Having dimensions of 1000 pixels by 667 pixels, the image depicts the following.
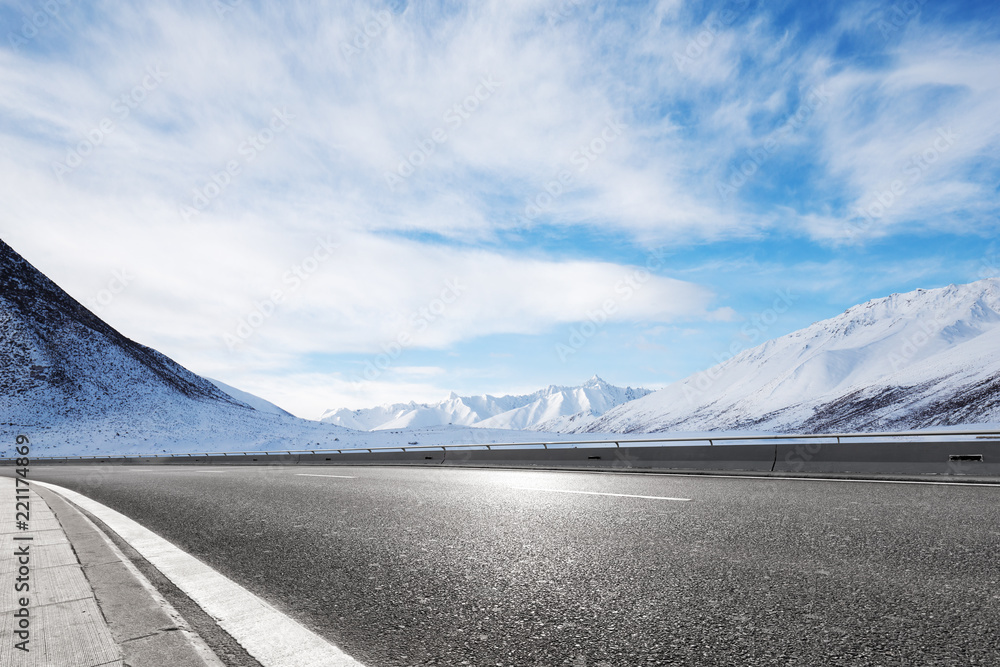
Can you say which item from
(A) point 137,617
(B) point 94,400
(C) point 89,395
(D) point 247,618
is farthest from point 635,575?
(C) point 89,395

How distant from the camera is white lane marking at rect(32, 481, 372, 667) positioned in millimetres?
2641

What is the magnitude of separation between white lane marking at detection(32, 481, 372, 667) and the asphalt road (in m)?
0.14

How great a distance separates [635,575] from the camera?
382 centimetres

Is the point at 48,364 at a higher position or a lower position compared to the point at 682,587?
higher

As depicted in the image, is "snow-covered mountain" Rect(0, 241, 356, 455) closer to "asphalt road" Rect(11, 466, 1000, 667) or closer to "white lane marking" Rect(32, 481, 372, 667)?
"asphalt road" Rect(11, 466, 1000, 667)

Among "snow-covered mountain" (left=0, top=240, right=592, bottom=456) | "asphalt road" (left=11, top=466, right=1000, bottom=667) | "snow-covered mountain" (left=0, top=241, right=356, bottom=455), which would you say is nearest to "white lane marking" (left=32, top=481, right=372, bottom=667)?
"asphalt road" (left=11, top=466, right=1000, bottom=667)

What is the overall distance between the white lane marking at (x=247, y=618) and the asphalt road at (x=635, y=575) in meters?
0.14

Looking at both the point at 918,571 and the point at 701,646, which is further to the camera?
the point at 918,571

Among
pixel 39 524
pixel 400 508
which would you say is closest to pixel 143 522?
pixel 39 524

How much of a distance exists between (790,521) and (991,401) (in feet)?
737

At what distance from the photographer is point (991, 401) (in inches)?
6841

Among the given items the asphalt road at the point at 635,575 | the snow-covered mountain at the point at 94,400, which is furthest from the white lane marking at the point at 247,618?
the snow-covered mountain at the point at 94,400

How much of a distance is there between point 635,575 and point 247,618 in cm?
242

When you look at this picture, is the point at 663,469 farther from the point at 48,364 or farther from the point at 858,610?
the point at 48,364
